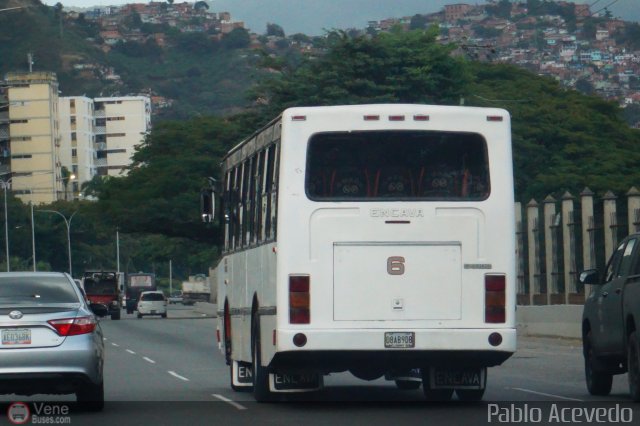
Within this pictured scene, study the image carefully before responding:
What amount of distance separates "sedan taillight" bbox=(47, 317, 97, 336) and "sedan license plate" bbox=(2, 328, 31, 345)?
12.1 inches

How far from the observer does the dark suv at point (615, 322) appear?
18.0 meters

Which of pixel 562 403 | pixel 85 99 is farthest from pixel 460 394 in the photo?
pixel 85 99

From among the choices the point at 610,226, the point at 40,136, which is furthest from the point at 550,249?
the point at 40,136

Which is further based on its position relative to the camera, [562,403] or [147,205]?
[147,205]

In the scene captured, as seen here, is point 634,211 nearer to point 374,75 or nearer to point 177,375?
point 177,375

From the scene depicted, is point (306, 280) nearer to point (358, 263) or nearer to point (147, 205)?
point (358, 263)

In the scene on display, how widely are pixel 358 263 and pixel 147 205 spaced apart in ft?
190

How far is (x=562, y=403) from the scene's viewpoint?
18.2 meters

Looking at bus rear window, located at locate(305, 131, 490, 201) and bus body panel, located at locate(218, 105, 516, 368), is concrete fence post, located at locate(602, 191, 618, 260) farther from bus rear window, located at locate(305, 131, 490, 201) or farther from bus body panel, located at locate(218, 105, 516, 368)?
bus body panel, located at locate(218, 105, 516, 368)

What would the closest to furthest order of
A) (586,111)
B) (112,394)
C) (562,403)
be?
(562,403) < (112,394) < (586,111)

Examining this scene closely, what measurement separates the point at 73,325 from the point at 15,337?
64 centimetres

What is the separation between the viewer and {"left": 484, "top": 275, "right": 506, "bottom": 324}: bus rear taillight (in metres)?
17.2

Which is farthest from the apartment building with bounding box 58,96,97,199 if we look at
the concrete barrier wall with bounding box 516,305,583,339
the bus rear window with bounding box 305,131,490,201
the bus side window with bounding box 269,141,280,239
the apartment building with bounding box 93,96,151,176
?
the bus rear window with bounding box 305,131,490,201

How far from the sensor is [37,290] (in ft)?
56.7
